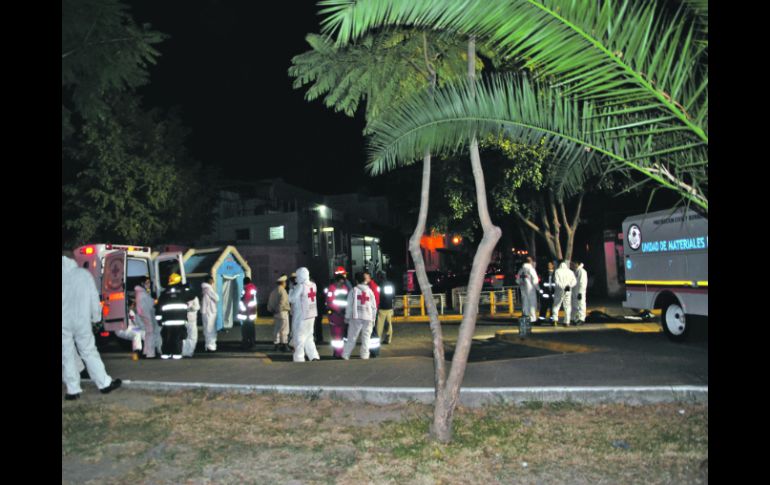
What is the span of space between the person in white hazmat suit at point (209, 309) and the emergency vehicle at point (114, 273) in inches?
49.0

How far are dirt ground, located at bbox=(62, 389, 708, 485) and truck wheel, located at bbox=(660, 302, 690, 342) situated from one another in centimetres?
533

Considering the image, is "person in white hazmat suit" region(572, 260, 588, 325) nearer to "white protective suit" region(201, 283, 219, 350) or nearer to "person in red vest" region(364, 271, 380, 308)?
"person in red vest" region(364, 271, 380, 308)

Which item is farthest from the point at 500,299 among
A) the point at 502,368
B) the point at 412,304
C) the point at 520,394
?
the point at 520,394

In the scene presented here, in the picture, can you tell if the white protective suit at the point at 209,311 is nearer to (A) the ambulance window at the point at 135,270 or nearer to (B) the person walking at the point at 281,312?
(B) the person walking at the point at 281,312

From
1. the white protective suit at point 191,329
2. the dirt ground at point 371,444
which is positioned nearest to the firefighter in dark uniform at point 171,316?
the white protective suit at point 191,329

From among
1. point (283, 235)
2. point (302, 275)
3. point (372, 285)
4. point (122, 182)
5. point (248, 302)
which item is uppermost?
point (122, 182)

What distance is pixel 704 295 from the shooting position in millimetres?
10266

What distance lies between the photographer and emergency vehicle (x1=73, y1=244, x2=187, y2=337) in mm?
12961

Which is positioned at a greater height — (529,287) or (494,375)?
(529,287)

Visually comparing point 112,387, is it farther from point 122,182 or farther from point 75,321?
point 122,182

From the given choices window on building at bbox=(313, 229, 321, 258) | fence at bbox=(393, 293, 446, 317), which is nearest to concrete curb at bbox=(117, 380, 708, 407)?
fence at bbox=(393, 293, 446, 317)

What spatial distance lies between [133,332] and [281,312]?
133 inches

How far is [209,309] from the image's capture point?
1218 cm
